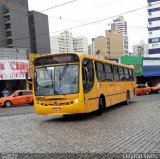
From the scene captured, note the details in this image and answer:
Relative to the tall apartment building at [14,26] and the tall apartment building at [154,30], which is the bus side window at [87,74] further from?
the tall apartment building at [154,30]

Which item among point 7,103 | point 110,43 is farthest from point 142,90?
point 110,43

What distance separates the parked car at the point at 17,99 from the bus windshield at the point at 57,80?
1596cm

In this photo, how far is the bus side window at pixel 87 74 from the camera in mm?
14703

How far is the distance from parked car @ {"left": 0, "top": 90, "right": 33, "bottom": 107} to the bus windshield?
1596 centimetres

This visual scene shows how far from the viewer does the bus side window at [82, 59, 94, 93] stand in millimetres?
14703

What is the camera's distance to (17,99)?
1206 inches

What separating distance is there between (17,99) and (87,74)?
1687cm

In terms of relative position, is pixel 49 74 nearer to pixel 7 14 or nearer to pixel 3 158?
pixel 3 158

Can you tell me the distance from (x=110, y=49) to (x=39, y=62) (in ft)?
236

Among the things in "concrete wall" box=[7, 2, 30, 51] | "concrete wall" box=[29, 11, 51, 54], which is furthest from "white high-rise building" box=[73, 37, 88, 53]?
"concrete wall" box=[29, 11, 51, 54]

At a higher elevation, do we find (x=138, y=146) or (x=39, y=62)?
(x=39, y=62)

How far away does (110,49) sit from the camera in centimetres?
8631

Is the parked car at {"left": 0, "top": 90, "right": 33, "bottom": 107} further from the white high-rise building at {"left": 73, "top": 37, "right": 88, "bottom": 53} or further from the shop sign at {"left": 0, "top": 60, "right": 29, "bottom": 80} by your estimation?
the white high-rise building at {"left": 73, "top": 37, "right": 88, "bottom": 53}

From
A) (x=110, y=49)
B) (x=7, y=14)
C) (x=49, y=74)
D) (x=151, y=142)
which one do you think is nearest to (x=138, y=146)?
(x=151, y=142)
